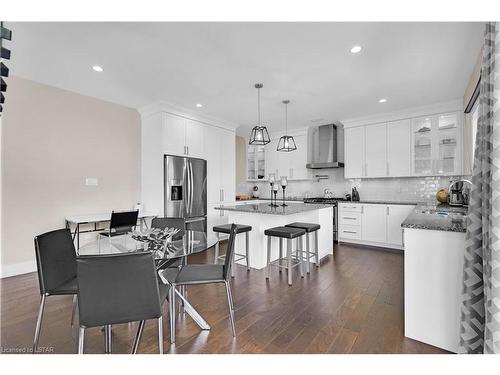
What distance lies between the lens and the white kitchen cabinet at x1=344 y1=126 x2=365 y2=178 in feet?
16.6

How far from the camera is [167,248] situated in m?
1.90

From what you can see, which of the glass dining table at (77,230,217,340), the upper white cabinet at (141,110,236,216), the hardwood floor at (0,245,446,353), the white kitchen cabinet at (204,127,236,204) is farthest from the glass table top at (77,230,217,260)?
the white kitchen cabinet at (204,127,236,204)

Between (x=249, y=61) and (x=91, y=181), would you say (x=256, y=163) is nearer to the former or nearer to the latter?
(x=91, y=181)

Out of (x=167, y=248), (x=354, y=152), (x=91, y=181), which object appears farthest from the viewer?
(x=354, y=152)

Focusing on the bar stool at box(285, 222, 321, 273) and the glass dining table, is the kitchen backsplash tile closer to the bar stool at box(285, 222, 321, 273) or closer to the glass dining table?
the bar stool at box(285, 222, 321, 273)

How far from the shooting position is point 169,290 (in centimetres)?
180

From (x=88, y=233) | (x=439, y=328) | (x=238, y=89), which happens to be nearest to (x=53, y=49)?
(x=238, y=89)

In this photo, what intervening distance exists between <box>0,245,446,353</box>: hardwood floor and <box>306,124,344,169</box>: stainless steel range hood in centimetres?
290

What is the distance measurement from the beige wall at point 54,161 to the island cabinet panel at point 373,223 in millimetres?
4086

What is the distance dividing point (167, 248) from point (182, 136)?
9.68 feet

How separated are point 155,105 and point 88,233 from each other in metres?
2.30

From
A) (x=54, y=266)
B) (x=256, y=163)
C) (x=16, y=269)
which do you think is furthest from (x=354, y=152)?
(x=16, y=269)
